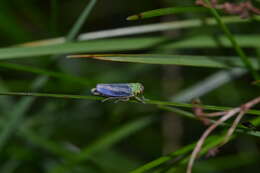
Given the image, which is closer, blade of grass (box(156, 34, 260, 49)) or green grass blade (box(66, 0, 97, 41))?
green grass blade (box(66, 0, 97, 41))

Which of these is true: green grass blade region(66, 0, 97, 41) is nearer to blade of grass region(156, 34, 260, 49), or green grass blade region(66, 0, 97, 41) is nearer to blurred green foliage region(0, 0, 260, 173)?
blurred green foliage region(0, 0, 260, 173)

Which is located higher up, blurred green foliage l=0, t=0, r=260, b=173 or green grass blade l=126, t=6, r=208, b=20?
green grass blade l=126, t=6, r=208, b=20

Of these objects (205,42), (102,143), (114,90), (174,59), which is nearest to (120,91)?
(114,90)

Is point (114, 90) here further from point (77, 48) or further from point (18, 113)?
point (18, 113)

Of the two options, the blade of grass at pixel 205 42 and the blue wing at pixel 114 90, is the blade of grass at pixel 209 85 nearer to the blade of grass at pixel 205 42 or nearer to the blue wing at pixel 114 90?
the blade of grass at pixel 205 42

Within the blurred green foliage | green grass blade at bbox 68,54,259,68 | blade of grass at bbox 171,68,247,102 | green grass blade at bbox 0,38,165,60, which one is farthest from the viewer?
blade of grass at bbox 171,68,247,102

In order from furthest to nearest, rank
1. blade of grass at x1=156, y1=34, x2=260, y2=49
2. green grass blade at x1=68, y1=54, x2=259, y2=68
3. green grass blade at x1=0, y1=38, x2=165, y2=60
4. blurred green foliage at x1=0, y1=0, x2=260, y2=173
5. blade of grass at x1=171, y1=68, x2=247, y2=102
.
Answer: blade of grass at x1=171, y1=68, x2=247, y2=102 → blurred green foliage at x1=0, y1=0, x2=260, y2=173 → blade of grass at x1=156, y1=34, x2=260, y2=49 → green grass blade at x1=0, y1=38, x2=165, y2=60 → green grass blade at x1=68, y1=54, x2=259, y2=68

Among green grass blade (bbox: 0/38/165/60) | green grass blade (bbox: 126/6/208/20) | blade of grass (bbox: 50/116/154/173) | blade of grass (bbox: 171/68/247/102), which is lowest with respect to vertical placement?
blade of grass (bbox: 50/116/154/173)

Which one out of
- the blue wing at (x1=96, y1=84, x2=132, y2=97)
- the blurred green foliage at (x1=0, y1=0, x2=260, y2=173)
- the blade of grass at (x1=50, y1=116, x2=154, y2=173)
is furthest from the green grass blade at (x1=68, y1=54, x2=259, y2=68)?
the blade of grass at (x1=50, y1=116, x2=154, y2=173)
